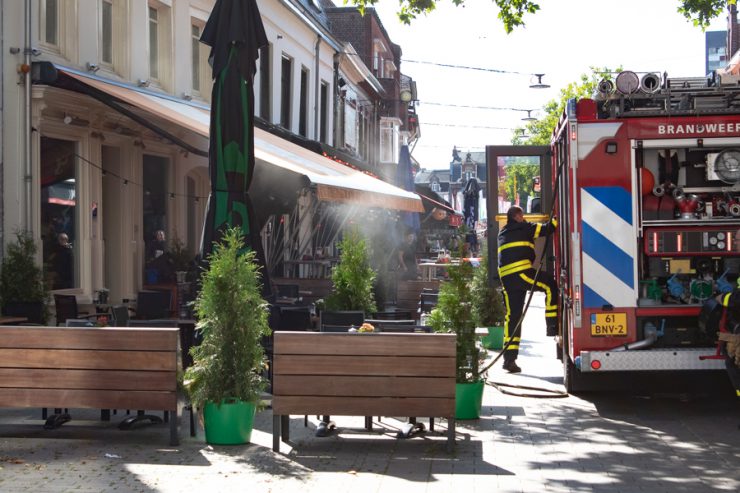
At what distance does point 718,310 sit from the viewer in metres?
9.62

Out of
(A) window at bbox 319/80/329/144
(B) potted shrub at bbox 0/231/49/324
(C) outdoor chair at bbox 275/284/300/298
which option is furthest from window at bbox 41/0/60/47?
(A) window at bbox 319/80/329/144

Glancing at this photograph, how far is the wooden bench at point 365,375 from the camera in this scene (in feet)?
26.2

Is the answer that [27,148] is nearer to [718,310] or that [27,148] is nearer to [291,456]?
[291,456]

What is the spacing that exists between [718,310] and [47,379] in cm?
561

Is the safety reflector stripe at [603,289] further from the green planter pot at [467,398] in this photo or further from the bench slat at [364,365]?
the bench slat at [364,365]

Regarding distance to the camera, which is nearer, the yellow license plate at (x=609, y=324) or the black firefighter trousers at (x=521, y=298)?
the yellow license plate at (x=609, y=324)

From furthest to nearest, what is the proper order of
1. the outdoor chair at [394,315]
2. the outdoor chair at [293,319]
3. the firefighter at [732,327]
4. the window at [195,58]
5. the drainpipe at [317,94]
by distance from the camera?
the drainpipe at [317,94]
the window at [195,58]
the outdoor chair at [394,315]
the outdoor chair at [293,319]
the firefighter at [732,327]

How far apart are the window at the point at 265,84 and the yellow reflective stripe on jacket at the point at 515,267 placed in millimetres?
13736

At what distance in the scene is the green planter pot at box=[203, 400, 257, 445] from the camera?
27.1 ft

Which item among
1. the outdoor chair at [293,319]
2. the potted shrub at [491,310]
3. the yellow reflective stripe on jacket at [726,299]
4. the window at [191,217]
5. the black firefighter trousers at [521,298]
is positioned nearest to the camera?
the yellow reflective stripe on jacket at [726,299]

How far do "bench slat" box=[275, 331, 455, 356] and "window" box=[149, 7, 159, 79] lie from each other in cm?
1163

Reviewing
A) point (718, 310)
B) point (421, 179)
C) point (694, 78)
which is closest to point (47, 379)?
point (718, 310)

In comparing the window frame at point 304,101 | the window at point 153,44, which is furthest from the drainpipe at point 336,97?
the window at point 153,44

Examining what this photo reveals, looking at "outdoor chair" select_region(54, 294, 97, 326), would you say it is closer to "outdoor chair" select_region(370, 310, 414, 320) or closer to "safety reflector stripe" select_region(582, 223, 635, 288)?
"outdoor chair" select_region(370, 310, 414, 320)
